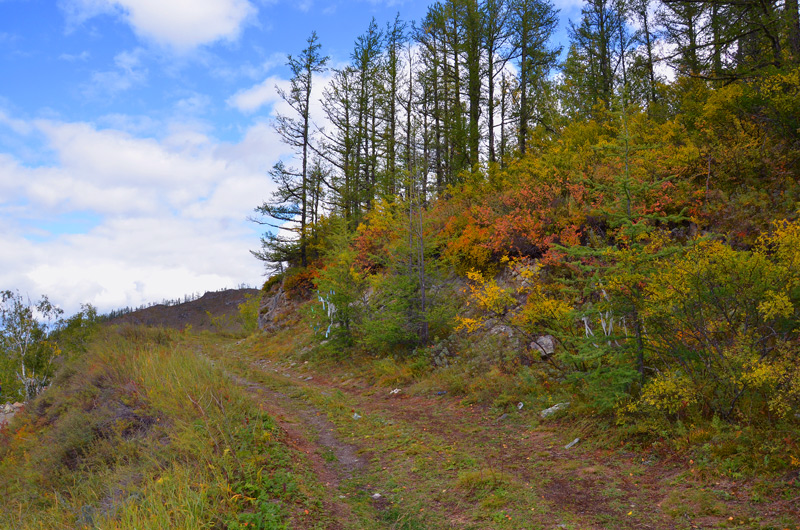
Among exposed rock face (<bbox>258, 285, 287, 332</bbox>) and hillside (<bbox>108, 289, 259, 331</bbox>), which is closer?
exposed rock face (<bbox>258, 285, 287, 332</bbox>)

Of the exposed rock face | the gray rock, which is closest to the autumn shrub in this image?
the gray rock

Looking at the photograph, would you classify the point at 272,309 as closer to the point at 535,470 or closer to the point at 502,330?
the point at 502,330

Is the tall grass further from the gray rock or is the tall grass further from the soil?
the gray rock

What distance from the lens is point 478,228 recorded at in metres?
14.2

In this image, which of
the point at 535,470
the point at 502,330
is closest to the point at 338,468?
the point at 535,470

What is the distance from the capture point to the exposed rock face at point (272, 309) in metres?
25.9

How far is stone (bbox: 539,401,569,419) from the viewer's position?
778 centimetres

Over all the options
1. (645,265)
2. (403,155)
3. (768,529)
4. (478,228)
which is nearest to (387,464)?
(768,529)

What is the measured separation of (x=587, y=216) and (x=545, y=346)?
451cm

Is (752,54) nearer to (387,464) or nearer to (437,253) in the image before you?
(437,253)

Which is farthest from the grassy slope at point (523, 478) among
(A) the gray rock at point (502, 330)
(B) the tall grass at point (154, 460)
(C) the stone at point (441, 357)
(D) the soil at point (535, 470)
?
(A) the gray rock at point (502, 330)

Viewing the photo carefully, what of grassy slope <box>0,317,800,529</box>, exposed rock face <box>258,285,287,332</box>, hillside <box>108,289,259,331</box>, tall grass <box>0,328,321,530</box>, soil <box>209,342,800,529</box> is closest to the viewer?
soil <box>209,342,800,529</box>

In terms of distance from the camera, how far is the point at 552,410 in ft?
25.8

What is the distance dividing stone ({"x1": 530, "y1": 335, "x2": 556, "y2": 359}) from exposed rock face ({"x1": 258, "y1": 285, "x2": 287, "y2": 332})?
1895 cm
